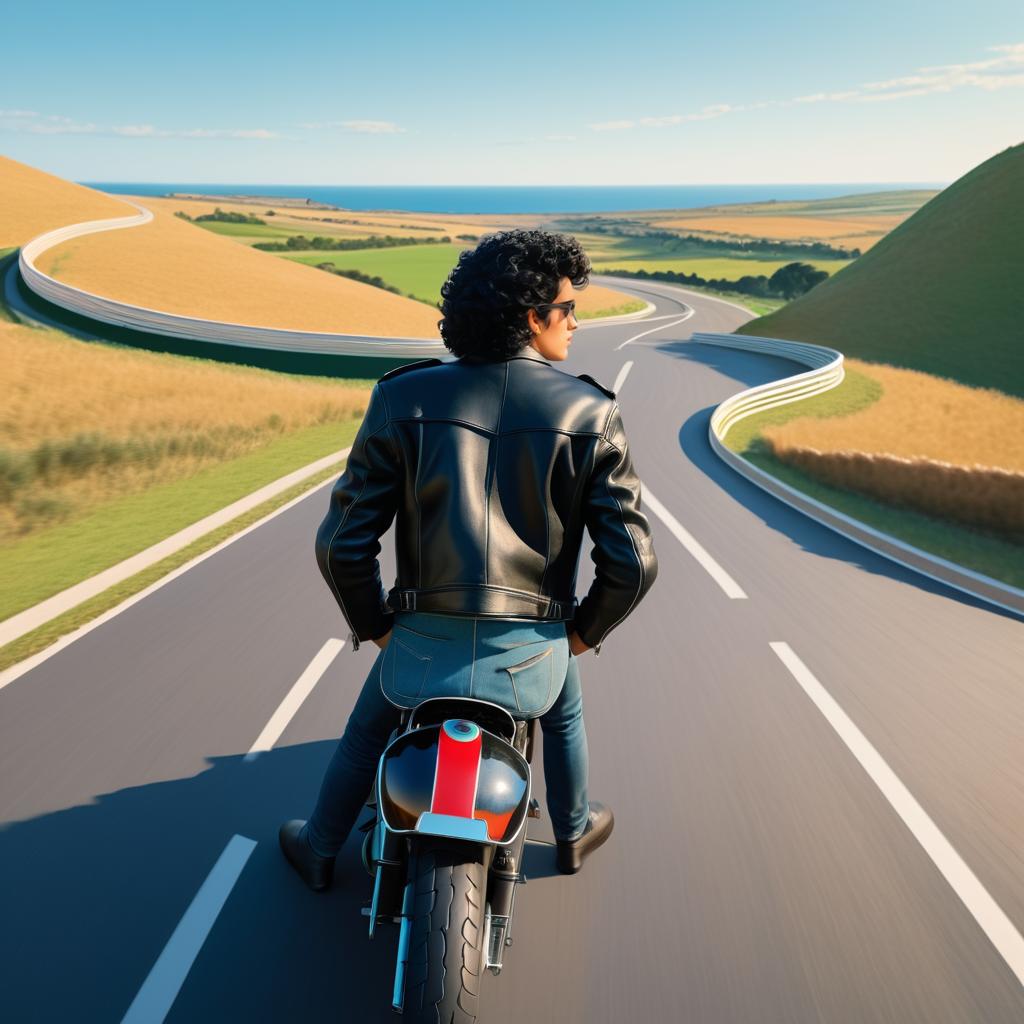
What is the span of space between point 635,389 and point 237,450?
1215 centimetres

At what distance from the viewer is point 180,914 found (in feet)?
9.89

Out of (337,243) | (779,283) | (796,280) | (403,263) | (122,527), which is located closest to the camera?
(122,527)

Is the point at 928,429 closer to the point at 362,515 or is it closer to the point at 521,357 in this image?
the point at 521,357

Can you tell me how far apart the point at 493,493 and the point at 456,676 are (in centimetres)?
55

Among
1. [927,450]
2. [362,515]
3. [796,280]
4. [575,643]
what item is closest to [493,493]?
[362,515]

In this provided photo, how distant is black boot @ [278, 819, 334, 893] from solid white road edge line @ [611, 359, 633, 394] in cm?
1796

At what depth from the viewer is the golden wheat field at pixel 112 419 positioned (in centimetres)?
1035

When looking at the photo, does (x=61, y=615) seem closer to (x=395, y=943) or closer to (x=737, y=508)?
(x=395, y=943)

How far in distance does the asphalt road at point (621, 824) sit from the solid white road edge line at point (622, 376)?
15.4 metres

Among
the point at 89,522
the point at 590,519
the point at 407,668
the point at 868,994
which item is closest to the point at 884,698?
the point at 868,994

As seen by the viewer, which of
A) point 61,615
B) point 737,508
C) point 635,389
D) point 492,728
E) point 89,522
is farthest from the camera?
point 635,389

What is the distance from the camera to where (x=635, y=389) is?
72.2ft

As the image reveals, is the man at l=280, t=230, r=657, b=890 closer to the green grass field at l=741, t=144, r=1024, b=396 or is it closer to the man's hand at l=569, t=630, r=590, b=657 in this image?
the man's hand at l=569, t=630, r=590, b=657

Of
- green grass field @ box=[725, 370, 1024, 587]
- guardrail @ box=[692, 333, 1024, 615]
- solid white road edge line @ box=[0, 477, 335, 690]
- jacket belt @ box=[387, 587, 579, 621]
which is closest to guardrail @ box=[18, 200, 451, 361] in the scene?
guardrail @ box=[692, 333, 1024, 615]
